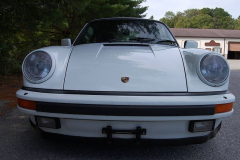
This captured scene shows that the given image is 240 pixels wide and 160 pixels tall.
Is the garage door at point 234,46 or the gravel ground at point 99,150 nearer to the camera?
the gravel ground at point 99,150

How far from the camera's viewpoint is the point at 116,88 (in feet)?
5.79

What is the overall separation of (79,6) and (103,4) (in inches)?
157

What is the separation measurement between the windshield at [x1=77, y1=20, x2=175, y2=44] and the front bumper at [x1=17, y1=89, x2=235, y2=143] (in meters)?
1.20

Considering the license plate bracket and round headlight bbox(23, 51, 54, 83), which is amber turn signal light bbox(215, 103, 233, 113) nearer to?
the license plate bracket

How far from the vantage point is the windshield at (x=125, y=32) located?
9.16 ft

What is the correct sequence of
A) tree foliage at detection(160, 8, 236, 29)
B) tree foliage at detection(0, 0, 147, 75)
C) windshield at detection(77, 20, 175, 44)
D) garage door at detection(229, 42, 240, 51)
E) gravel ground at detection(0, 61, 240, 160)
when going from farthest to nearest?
Answer: tree foliage at detection(160, 8, 236, 29)
garage door at detection(229, 42, 240, 51)
tree foliage at detection(0, 0, 147, 75)
windshield at detection(77, 20, 175, 44)
gravel ground at detection(0, 61, 240, 160)

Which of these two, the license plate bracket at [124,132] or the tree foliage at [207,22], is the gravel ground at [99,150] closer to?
the license plate bracket at [124,132]

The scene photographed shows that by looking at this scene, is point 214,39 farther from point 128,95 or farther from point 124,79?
point 128,95

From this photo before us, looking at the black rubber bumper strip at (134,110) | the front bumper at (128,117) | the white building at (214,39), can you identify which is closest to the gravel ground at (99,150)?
the front bumper at (128,117)

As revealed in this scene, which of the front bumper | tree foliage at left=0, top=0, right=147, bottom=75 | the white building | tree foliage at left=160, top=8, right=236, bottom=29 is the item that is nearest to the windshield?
the front bumper

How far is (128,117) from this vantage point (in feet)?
5.44

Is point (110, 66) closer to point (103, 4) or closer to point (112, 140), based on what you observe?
point (112, 140)

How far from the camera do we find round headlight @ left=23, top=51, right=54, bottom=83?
1895 mm

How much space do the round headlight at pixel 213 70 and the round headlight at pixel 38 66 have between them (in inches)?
52.8
